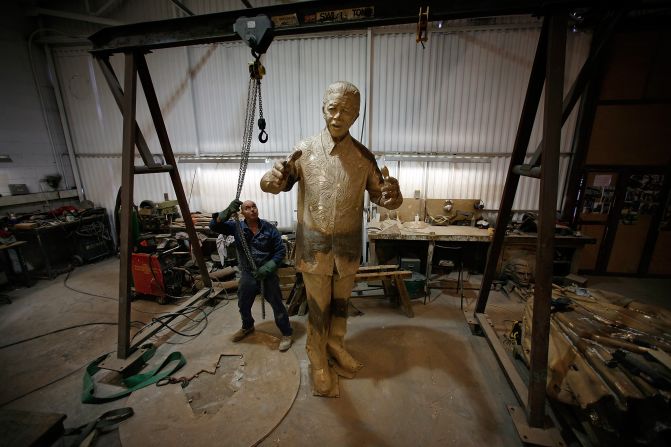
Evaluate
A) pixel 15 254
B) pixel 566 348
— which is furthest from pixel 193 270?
pixel 566 348

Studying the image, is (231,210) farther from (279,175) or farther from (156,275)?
(156,275)

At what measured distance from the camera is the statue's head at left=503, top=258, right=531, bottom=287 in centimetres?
506

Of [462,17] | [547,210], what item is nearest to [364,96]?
[462,17]

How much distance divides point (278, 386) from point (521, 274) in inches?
193

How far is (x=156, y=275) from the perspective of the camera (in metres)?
4.55

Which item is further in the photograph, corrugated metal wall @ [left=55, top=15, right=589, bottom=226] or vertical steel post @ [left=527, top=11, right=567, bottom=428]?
corrugated metal wall @ [left=55, top=15, right=589, bottom=226]

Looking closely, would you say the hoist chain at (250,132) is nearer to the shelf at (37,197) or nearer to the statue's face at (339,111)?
the statue's face at (339,111)

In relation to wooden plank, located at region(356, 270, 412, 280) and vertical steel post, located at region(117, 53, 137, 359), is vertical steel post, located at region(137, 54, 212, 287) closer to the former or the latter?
vertical steel post, located at region(117, 53, 137, 359)

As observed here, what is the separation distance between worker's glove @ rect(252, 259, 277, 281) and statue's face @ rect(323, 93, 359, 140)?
1.81 meters

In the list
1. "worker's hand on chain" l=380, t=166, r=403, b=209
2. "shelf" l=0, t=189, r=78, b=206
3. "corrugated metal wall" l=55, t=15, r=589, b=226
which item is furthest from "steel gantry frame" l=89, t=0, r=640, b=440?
"shelf" l=0, t=189, r=78, b=206

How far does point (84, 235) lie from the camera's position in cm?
634

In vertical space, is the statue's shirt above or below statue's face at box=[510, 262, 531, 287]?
above

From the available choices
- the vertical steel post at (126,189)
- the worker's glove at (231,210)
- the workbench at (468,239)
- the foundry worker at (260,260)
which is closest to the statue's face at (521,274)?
the workbench at (468,239)

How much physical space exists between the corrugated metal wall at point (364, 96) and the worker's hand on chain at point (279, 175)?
151 inches
